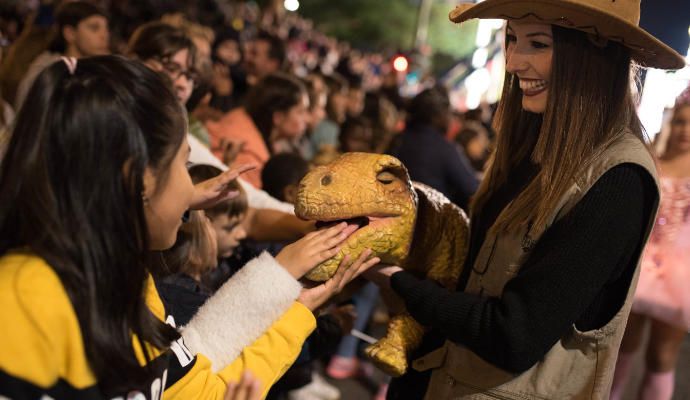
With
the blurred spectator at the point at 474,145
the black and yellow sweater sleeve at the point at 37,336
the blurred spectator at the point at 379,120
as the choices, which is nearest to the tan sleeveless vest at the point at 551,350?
the black and yellow sweater sleeve at the point at 37,336

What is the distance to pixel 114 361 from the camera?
1.00m

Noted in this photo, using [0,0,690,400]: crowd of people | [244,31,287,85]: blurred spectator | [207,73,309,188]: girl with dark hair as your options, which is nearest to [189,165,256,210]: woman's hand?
[0,0,690,400]: crowd of people

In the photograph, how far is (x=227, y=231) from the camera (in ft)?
7.11

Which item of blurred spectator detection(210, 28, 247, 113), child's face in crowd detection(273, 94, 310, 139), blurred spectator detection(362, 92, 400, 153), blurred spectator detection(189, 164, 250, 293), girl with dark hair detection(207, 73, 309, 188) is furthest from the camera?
blurred spectator detection(362, 92, 400, 153)

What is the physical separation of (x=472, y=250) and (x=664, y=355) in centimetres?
182

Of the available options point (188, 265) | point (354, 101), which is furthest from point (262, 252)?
point (354, 101)

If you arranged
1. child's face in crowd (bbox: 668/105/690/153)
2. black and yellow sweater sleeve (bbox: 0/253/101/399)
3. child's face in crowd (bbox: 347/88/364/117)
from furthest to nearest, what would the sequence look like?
1. child's face in crowd (bbox: 347/88/364/117)
2. child's face in crowd (bbox: 668/105/690/153)
3. black and yellow sweater sleeve (bbox: 0/253/101/399)

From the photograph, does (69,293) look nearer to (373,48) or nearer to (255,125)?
(255,125)

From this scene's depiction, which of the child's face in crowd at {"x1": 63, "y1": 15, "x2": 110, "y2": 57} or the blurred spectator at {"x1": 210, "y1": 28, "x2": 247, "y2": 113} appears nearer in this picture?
the child's face in crowd at {"x1": 63, "y1": 15, "x2": 110, "y2": 57}

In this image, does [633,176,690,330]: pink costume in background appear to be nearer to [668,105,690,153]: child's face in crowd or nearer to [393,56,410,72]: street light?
[668,105,690,153]: child's face in crowd

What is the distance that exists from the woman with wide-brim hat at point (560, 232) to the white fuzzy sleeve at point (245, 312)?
0.25m

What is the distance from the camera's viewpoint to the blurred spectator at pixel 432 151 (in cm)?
385

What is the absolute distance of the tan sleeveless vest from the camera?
1.26m

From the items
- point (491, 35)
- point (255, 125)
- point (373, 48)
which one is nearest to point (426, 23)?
point (373, 48)
